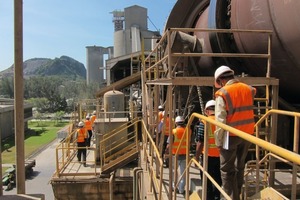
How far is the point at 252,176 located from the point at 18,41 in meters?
5.01

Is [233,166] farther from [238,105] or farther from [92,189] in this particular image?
[92,189]

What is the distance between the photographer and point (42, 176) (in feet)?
74.8

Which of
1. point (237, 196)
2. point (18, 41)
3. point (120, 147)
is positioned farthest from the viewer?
point (120, 147)

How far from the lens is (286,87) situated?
641 cm

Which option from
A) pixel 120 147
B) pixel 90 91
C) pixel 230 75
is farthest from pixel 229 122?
pixel 90 91

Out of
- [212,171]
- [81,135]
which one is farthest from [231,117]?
[81,135]

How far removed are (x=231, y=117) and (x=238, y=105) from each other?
0.16m

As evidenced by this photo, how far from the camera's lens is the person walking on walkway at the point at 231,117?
11.5 ft

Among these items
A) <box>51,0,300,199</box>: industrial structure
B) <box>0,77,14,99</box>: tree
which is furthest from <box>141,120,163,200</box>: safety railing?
<box>0,77,14,99</box>: tree

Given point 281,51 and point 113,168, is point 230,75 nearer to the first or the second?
point 281,51

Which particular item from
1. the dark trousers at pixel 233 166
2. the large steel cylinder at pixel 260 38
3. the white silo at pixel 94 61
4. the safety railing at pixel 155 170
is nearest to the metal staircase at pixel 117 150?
the safety railing at pixel 155 170

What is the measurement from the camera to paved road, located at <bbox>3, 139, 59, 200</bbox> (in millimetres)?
19258

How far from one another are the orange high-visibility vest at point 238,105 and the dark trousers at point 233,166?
200mm

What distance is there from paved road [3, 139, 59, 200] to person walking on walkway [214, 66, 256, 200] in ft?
43.3
